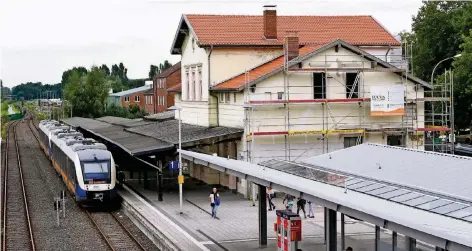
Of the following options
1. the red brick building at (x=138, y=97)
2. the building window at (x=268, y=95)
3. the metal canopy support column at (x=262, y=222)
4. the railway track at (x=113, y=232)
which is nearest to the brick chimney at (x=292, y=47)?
the building window at (x=268, y=95)

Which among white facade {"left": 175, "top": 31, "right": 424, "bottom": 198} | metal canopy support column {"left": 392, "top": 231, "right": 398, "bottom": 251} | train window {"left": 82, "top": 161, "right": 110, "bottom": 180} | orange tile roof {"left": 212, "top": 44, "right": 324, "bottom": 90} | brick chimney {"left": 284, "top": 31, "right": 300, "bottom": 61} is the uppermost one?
brick chimney {"left": 284, "top": 31, "right": 300, "bottom": 61}

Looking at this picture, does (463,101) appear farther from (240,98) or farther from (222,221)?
(222,221)

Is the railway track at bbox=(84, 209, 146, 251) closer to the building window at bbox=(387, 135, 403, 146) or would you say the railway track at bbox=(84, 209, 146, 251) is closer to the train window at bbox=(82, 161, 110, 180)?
the train window at bbox=(82, 161, 110, 180)

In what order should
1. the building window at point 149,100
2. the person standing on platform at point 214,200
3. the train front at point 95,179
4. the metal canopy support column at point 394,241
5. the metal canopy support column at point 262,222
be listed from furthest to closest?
1. the building window at point 149,100
2. the train front at point 95,179
3. the person standing on platform at point 214,200
4. the metal canopy support column at point 262,222
5. the metal canopy support column at point 394,241

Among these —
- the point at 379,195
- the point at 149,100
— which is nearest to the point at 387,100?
the point at 379,195

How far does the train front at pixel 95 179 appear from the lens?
102ft

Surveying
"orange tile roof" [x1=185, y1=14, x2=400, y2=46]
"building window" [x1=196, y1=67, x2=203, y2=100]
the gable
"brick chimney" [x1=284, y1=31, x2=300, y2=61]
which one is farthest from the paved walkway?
"orange tile roof" [x1=185, y1=14, x2=400, y2=46]

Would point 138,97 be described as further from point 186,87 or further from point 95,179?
point 95,179

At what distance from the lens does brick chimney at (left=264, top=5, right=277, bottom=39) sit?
39000 millimetres

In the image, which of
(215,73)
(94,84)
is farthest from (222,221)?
(94,84)

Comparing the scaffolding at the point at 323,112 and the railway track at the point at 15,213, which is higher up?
the scaffolding at the point at 323,112

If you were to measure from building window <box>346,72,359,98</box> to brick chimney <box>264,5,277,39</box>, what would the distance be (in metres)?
→ 5.89

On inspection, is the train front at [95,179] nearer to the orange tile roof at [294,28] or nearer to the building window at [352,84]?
the orange tile roof at [294,28]

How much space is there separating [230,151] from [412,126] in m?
8.10
